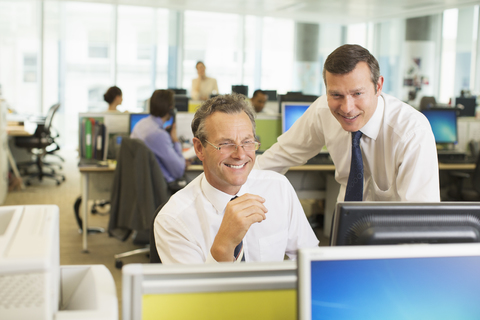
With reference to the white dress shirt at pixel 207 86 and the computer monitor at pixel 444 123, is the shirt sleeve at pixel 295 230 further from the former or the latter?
the white dress shirt at pixel 207 86

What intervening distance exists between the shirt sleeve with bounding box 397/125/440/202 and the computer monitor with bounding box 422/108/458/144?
3370 millimetres

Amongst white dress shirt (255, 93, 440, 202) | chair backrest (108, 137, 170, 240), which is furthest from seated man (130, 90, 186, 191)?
white dress shirt (255, 93, 440, 202)

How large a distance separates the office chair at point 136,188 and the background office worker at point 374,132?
61.9 inches

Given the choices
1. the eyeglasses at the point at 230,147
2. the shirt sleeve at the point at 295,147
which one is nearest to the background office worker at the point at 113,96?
the shirt sleeve at the point at 295,147

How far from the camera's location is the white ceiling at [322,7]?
29.5 ft

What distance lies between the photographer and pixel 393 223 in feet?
3.05

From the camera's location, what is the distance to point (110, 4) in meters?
9.52

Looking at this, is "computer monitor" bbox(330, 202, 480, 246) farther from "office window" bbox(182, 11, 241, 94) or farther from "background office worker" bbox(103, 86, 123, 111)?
"office window" bbox(182, 11, 241, 94)

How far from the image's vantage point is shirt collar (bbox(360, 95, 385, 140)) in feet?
5.61

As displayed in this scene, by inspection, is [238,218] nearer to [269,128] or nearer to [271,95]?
[269,128]

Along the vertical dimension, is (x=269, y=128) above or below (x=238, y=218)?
above

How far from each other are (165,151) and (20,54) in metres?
6.96

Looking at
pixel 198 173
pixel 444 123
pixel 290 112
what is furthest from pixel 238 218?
pixel 444 123

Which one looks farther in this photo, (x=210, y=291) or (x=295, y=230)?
(x=295, y=230)
